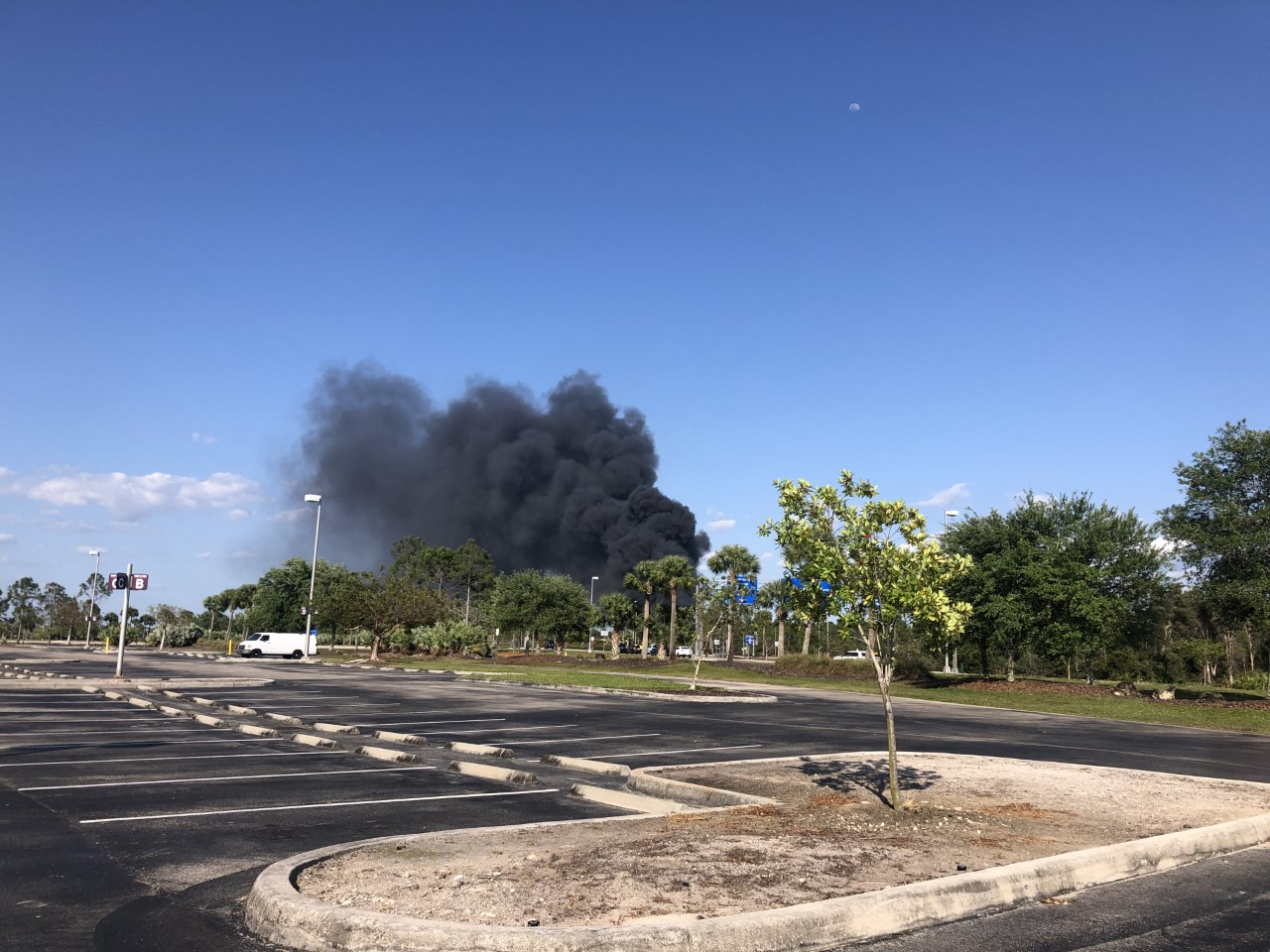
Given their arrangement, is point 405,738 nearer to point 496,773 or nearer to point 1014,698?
point 496,773

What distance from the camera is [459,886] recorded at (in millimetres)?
5652

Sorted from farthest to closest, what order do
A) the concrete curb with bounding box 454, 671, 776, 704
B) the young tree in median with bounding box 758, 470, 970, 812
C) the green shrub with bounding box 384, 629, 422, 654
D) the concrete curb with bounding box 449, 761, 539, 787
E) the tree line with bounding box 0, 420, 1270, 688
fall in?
the green shrub with bounding box 384, 629, 422, 654
the tree line with bounding box 0, 420, 1270, 688
the concrete curb with bounding box 454, 671, 776, 704
the concrete curb with bounding box 449, 761, 539, 787
the young tree in median with bounding box 758, 470, 970, 812

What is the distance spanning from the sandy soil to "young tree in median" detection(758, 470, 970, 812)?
3.30 ft

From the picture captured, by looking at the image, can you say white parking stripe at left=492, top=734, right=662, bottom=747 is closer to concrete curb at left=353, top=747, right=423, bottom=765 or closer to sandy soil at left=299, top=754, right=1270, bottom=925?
concrete curb at left=353, top=747, right=423, bottom=765

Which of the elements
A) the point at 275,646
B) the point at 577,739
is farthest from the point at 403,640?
the point at 577,739

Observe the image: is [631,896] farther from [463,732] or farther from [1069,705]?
[1069,705]

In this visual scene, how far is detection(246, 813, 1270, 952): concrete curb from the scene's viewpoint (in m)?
4.71

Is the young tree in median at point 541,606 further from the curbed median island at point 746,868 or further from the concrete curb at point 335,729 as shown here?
the curbed median island at point 746,868

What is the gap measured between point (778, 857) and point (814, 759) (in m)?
6.02

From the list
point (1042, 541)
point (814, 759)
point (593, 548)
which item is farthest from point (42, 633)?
point (814, 759)

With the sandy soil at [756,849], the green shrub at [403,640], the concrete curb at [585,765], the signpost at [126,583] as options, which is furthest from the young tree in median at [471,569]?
the sandy soil at [756,849]

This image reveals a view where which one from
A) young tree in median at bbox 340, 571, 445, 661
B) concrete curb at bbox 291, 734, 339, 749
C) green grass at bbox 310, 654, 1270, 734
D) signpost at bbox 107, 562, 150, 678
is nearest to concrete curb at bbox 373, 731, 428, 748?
concrete curb at bbox 291, 734, 339, 749

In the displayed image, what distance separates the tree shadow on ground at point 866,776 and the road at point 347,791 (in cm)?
190

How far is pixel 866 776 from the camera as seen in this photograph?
423 inches
